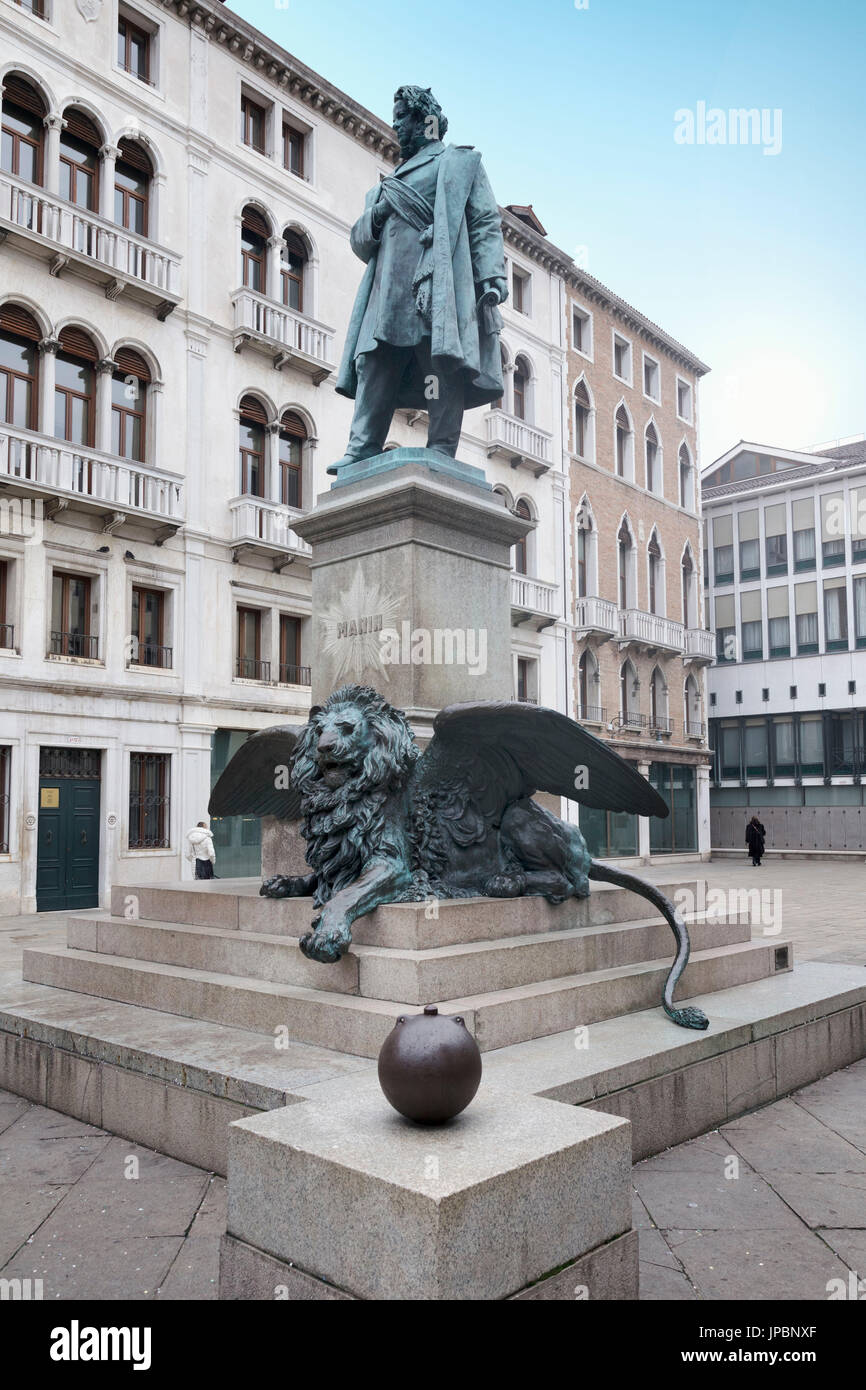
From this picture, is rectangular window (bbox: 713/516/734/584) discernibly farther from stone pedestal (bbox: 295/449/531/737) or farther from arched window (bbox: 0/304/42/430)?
stone pedestal (bbox: 295/449/531/737)

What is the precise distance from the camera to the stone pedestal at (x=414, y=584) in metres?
6.59

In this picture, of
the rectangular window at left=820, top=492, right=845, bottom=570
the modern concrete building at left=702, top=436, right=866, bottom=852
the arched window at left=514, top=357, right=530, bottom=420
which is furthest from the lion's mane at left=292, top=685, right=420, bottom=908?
the rectangular window at left=820, top=492, right=845, bottom=570

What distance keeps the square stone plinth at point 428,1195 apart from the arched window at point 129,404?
17.0 m

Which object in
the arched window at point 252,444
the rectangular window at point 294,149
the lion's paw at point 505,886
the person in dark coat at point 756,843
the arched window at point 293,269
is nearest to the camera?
the lion's paw at point 505,886

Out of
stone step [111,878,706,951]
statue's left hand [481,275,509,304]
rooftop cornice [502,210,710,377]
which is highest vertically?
rooftop cornice [502,210,710,377]

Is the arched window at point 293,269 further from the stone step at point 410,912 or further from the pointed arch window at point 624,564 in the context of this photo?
the stone step at point 410,912

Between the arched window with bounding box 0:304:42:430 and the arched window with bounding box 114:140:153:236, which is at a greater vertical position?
the arched window with bounding box 114:140:153:236

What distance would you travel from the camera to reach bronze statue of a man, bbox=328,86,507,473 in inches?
281

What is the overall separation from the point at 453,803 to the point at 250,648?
15353 millimetres

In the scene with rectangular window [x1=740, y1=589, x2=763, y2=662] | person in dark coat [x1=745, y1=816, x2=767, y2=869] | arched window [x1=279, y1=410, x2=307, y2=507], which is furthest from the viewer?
rectangular window [x1=740, y1=589, x2=763, y2=662]

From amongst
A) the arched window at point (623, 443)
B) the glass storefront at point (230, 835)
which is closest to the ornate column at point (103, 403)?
the glass storefront at point (230, 835)

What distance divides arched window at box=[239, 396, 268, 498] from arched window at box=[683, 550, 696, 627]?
1803 cm
